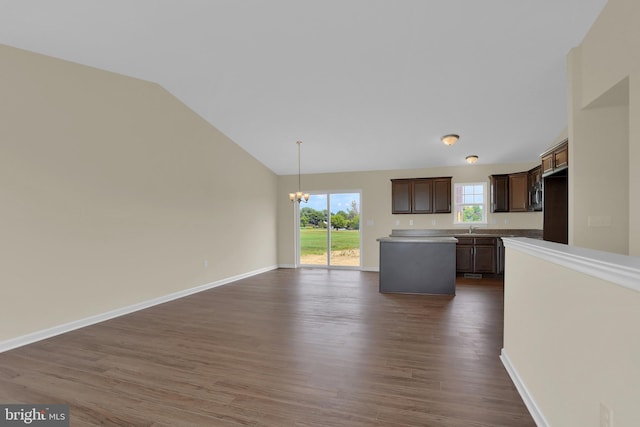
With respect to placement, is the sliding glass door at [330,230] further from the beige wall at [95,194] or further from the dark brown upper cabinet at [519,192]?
the dark brown upper cabinet at [519,192]

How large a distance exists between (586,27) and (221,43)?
3.66m

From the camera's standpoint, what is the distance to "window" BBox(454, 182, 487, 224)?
22.1ft

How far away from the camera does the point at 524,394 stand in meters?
1.98

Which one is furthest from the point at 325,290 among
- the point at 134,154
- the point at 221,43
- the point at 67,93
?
the point at 67,93

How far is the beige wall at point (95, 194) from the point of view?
296cm

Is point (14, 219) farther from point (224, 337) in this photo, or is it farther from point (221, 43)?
point (221, 43)

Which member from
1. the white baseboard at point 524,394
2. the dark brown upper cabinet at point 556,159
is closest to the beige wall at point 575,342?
the white baseboard at point 524,394

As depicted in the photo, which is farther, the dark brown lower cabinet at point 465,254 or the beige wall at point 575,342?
the dark brown lower cabinet at point 465,254

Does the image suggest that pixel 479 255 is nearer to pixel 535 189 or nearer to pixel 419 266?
pixel 535 189

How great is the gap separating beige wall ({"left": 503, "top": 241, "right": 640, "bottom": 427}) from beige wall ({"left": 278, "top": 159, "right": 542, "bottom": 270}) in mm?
4902

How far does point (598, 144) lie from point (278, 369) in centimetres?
374

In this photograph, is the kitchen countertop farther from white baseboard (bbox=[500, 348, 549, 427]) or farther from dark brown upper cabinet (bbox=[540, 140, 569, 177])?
white baseboard (bbox=[500, 348, 549, 427])

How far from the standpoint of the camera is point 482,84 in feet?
12.8

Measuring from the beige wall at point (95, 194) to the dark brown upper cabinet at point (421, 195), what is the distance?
3894 mm
